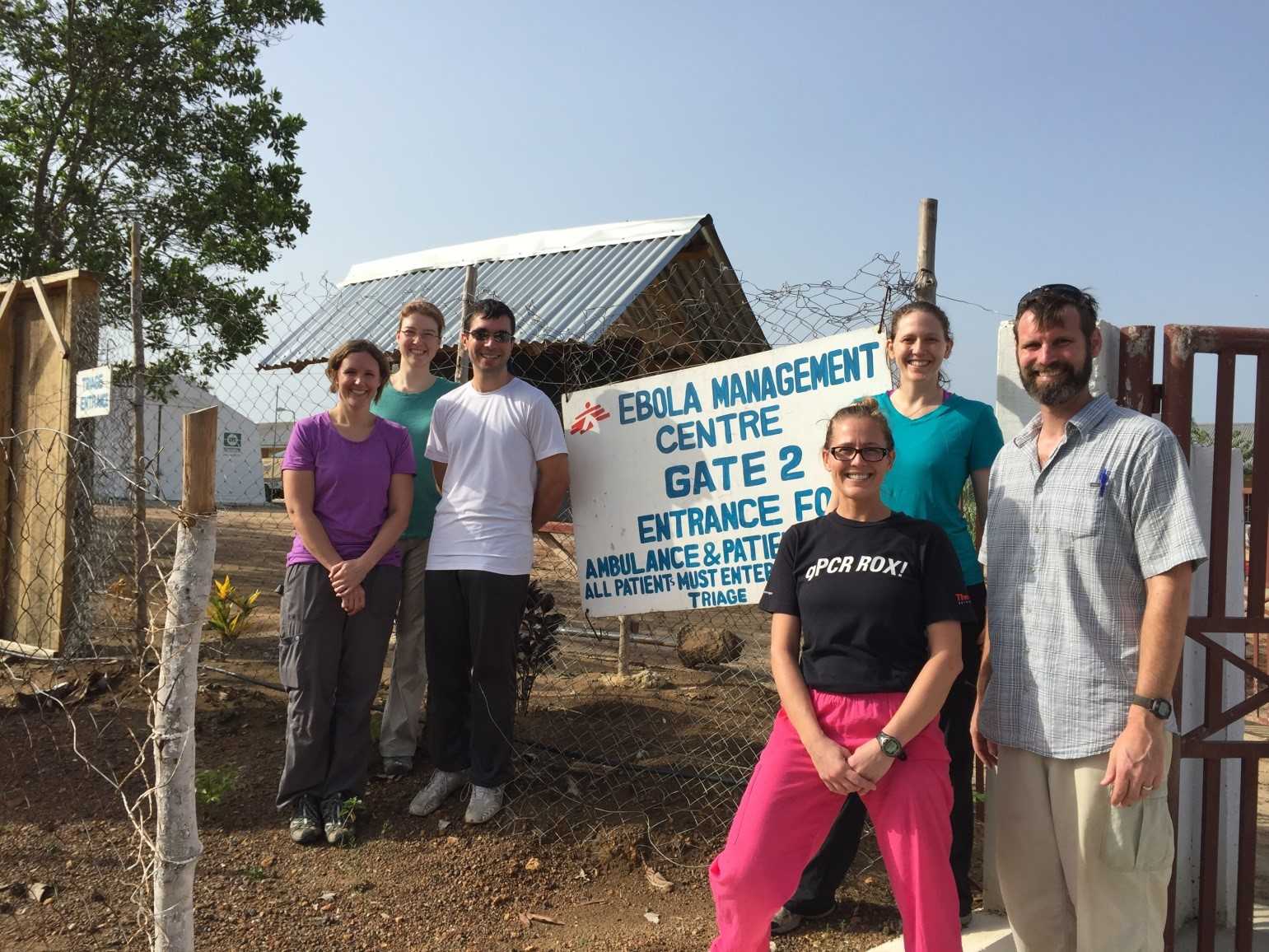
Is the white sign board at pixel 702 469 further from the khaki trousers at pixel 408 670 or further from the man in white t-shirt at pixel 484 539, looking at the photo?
the khaki trousers at pixel 408 670

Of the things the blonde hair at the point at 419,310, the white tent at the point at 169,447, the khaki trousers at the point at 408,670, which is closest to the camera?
the blonde hair at the point at 419,310

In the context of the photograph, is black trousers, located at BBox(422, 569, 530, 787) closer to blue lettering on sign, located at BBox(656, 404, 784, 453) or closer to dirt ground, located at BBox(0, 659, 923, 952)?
dirt ground, located at BBox(0, 659, 923, 952)

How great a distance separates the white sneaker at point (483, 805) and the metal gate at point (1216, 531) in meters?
2.32

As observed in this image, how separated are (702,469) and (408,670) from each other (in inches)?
61.8

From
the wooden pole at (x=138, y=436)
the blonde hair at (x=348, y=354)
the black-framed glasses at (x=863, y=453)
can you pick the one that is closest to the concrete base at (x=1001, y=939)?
the black-framed glasses at (x=863, y=453)

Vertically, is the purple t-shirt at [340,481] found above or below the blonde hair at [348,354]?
below

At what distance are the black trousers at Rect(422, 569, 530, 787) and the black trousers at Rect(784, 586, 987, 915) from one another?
127 centimetres

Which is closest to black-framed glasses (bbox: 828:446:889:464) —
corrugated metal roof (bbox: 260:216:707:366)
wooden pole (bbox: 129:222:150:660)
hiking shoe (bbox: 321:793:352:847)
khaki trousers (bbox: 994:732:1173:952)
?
khaki trousers (bbox: 994:732:1173:952)

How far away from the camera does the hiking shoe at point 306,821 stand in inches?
142

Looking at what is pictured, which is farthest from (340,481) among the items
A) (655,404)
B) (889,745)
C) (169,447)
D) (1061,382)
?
(169,447)

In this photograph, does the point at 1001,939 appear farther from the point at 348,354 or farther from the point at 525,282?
the point at 525,282

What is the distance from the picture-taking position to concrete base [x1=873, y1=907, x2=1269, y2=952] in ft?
9.60

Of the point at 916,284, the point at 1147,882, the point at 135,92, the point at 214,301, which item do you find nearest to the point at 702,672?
the point at 916,284

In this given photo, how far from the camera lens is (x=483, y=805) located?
147 inches
